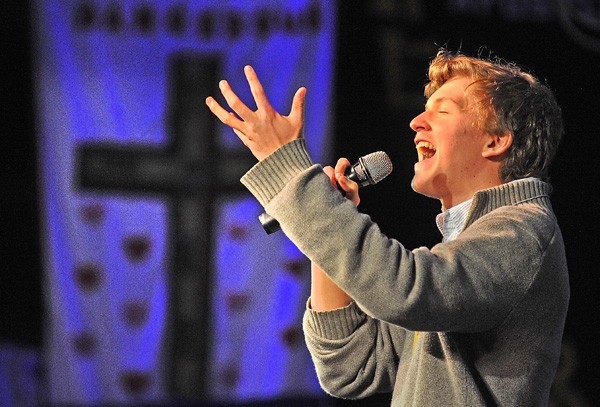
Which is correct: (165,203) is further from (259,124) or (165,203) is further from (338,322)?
(259,124)

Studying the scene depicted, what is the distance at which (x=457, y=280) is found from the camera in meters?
1.21

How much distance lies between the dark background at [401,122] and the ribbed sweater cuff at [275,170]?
2356 mm

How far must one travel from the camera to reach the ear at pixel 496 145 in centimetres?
149

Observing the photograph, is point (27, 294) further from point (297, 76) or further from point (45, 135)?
point (297, 76)

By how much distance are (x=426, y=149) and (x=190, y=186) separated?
204 cm

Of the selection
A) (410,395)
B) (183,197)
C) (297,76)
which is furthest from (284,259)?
(410,395)

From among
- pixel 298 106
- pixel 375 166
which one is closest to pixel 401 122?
pixel 375 166

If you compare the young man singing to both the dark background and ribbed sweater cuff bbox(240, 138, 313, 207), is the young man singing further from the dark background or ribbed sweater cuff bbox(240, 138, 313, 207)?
the dark background

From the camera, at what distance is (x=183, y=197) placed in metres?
3.50

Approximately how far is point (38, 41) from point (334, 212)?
2.53m

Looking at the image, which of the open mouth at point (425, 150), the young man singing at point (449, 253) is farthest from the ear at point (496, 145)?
the open mouth at point (425, 150)

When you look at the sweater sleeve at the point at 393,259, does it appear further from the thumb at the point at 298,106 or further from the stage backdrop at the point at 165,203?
the stage backdrop at the point at 165,203

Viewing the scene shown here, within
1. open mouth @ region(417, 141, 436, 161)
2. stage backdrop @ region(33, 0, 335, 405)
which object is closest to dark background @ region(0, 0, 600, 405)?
stage backdrop @ region(33, 0, 335, 405)

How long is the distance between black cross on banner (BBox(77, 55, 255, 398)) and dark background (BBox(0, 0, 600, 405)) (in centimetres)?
49
